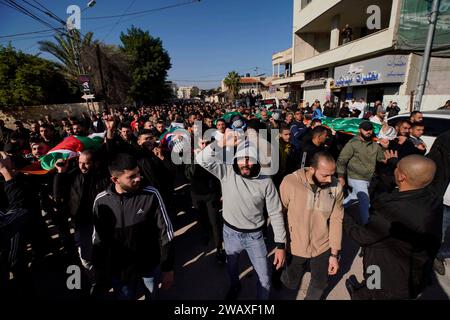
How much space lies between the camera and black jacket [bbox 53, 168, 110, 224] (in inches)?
108

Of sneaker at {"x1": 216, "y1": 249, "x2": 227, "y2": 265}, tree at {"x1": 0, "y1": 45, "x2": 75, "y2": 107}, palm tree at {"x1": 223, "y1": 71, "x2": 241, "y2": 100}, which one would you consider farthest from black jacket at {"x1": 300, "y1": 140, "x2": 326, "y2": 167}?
palm tree at {"x1": 223, "y1": 71, "x2": 241, "y2": 100}

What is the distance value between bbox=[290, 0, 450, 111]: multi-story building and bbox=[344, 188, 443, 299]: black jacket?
509 inches

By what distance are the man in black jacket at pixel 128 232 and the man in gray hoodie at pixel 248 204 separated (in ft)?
2.11

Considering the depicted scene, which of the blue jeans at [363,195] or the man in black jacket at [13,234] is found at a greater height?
the man in black jacket at [13,234]

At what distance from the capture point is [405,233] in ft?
5.85

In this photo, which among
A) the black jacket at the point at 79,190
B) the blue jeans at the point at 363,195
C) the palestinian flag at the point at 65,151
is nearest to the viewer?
the black jacket at the point at 79,190

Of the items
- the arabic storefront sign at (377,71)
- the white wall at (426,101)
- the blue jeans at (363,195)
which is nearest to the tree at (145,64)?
the arabic storefront sign at (377,71)

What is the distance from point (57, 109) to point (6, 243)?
1947 cm

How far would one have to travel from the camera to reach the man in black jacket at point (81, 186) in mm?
2752

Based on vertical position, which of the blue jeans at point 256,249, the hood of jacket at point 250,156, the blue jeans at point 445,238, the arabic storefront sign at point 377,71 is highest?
the arabic storefront sign at point 377,71

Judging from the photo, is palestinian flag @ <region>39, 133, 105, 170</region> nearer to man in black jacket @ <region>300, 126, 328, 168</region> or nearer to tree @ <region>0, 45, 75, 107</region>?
man in black jacket @ <region>300, 126, 328, 168</region>

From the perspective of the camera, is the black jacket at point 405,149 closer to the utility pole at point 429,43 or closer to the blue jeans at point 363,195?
the blue jeans at point 363,195

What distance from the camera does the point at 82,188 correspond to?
8.98 feet
